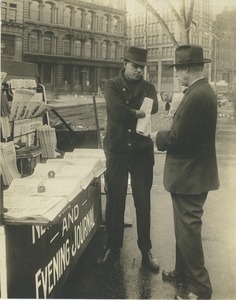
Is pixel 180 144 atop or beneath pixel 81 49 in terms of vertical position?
beneath

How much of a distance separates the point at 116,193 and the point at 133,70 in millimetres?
1063

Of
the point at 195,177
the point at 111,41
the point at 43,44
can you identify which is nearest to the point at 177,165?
the point at 195,177

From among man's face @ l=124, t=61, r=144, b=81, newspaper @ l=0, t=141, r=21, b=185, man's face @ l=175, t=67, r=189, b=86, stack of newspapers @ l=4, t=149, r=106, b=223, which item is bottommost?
stack of newspapers @ l=4, t=149, r=106, b=223

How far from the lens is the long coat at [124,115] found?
3.40 metres

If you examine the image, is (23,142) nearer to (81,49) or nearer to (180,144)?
(180,144)

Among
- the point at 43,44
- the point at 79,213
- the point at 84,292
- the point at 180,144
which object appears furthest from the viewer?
the point at 43,44

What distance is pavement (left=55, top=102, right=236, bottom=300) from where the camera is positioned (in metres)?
3.06

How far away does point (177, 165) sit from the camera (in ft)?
9.45

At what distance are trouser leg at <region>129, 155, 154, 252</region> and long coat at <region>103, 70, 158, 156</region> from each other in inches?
3.9

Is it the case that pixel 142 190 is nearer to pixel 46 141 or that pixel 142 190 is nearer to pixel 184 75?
pixel 46 141

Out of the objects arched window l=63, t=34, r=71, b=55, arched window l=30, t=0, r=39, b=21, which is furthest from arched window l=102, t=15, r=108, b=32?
arched window l=30, t=0, r=39, b=21

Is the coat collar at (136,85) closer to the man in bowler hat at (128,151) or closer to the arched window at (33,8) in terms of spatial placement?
the man in bowler hat at (128,151)

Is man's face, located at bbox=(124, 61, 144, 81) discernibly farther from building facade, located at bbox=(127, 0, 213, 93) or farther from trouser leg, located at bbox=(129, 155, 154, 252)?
trouser leg, located at bbox=(129, 155, 154, 252)

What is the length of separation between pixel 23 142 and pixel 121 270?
1.33m
